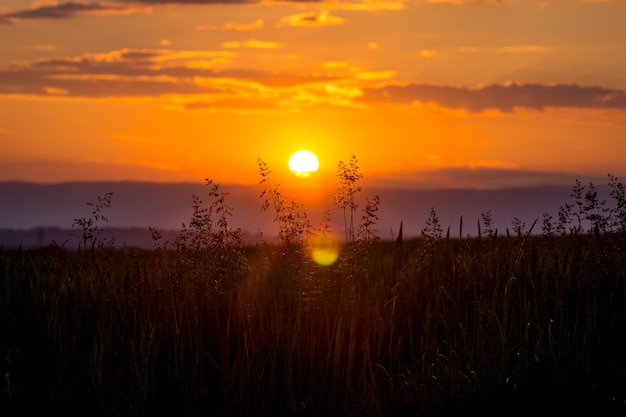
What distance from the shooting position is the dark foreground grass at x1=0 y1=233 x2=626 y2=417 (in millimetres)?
6215

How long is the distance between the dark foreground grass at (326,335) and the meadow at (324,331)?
2 cm

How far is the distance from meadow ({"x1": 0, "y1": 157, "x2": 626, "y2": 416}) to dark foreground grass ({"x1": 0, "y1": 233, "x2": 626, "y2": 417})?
0.02 meters

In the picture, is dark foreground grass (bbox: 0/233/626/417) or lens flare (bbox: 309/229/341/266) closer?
dark foreground grass (bbox: 0/233/626/417)

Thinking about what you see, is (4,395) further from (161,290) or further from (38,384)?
(161,290)

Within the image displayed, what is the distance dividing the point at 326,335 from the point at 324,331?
0.73 feet

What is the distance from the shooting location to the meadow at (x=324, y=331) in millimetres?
6246

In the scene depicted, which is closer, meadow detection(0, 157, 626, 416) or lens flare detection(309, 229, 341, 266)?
meadow detection(0, 157, 626, 416)

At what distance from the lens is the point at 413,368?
719cm

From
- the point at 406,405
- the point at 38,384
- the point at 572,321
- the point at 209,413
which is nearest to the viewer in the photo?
the point at 406,405

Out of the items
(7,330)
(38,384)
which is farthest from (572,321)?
(7,330)

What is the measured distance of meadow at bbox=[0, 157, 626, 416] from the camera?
6.25 m

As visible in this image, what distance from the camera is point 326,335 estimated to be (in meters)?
7.20

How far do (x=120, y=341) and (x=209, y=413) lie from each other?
1.23 metres

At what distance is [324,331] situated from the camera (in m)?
7.42
